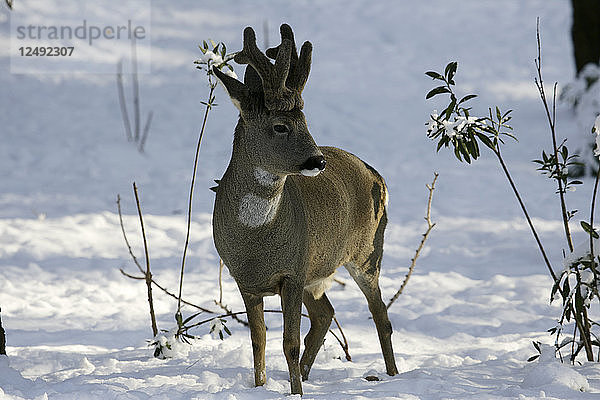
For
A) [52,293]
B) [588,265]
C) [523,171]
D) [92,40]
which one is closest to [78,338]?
[52,293]

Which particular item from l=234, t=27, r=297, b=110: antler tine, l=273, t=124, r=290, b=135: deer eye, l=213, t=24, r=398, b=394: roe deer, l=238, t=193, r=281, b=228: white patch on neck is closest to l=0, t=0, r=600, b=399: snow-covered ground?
l=213, t=24, r=398, b=394: roe deer

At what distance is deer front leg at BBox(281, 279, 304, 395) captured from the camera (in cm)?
373

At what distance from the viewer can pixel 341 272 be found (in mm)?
7793

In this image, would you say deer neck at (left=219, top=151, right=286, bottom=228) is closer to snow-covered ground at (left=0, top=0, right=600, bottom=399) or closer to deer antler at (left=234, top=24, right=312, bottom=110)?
deer antler at (left=234, top=24, right=312, bottom=110)

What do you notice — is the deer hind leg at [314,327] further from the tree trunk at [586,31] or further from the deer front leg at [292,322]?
the tree trunk at [586,31]

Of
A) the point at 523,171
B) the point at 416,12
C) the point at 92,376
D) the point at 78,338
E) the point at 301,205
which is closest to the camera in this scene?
the point at 301,205

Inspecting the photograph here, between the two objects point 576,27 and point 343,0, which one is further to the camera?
point 343,0

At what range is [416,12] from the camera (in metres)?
15.5

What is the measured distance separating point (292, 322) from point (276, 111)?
1058 mm

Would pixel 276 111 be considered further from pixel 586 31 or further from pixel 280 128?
pixel 586 31

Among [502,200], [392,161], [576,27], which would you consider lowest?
[502,200]

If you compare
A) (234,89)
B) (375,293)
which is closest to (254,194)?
(234,89)

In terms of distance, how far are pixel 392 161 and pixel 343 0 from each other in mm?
6101

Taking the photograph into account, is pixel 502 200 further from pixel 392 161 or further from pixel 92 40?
pixel 92 40
